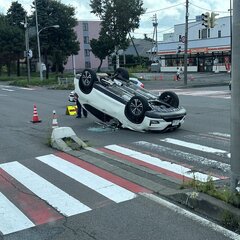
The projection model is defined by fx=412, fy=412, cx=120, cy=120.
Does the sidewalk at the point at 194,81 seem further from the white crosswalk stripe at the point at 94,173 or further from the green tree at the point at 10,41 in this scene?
the white crosswalk stripe at the point at 94,173

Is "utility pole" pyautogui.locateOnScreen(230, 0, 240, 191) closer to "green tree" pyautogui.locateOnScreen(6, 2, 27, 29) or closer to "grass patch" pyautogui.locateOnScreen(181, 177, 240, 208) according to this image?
"grass patch" pyautogui.locateOnScreen(181, 177, 240, 208)

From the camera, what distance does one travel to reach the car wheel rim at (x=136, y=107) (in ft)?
37.5

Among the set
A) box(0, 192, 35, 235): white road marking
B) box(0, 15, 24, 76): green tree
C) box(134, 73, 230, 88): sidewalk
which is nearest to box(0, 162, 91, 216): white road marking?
box(0, 192, 35, 235): white road marking

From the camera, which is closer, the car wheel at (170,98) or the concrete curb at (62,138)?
the concrete curb at (62,138)

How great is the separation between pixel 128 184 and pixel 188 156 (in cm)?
248

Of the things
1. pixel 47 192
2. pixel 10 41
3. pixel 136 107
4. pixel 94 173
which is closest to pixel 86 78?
pixel 136 107

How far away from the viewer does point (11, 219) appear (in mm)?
5430

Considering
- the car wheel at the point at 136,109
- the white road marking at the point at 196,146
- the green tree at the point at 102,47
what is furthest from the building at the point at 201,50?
the white road marking at the point at 196,146

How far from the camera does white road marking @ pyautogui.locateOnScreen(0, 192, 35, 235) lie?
513 cm

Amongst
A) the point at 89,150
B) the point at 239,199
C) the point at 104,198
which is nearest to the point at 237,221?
the point at 239,199

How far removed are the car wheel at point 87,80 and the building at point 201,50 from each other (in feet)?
145

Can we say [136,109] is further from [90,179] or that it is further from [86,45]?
[86,45]

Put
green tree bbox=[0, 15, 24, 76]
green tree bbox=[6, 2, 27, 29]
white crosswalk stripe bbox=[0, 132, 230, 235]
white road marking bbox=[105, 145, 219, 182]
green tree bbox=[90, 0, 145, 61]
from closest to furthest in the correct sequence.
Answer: white crosswalk stripe bbox=[0, 132, 230, 235] → white road marking bbox=[105, 145, 219, 182] → green tree bbox=[90, 0, 145, 61] → green tree bbox=[0, 15, 24, 76] → green tree bbox=[6, 2, 27, 29]

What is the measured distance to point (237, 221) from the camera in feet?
Result: 15.7
